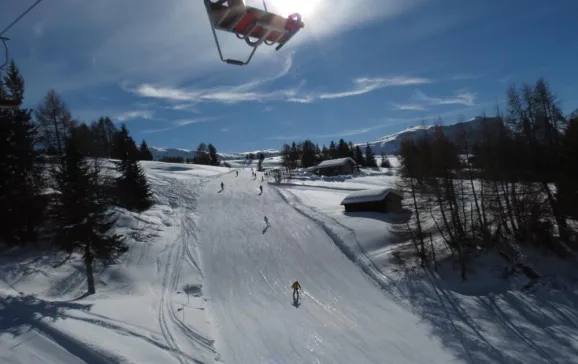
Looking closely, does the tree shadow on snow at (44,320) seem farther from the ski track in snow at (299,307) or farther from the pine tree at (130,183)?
the pine tree at (130,183)

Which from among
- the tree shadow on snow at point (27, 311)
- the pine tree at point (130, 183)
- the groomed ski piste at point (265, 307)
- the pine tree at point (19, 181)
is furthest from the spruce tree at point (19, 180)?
the pine tree at point (130, 183)

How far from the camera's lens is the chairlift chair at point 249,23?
17.1 feet

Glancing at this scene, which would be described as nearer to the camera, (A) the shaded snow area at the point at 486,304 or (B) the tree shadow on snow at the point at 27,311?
(B) the tree shadow on snow at the point at 27,311

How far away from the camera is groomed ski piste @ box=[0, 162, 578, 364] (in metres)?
13.3

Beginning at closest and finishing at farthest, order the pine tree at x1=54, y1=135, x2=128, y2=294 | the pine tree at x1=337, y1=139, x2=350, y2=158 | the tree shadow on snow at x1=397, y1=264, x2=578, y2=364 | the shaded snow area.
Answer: the tree shadow on snow at x1=397, y1=264, x2=578, y2=364 → the shaded snow area → the pine tree at x1=54, y1=135, x2=128, y2=294 → the pine tree at x1=337, y1=139, x2=350, y2=158

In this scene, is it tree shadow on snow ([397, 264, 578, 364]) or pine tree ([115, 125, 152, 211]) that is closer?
tree shadow on snow ([397, 264, 578, 364])

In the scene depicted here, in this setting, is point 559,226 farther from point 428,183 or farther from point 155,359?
point 155,359

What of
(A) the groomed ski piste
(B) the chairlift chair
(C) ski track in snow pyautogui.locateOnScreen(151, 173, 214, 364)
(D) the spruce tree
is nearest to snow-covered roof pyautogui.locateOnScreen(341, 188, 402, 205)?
(A) the groomed ski piste

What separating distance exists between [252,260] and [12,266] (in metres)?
15.6

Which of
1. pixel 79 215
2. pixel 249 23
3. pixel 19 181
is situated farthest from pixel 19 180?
pixel 249 23

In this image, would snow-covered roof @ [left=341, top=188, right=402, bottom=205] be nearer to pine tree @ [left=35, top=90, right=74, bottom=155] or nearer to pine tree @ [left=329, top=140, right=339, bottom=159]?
pine tree @ [left=35, top=90, right=74, bottom=155]

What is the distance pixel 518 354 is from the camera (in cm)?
1688

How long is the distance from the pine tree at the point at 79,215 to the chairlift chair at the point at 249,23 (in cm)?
1780

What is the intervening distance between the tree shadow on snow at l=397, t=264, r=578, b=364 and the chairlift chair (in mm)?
17757
